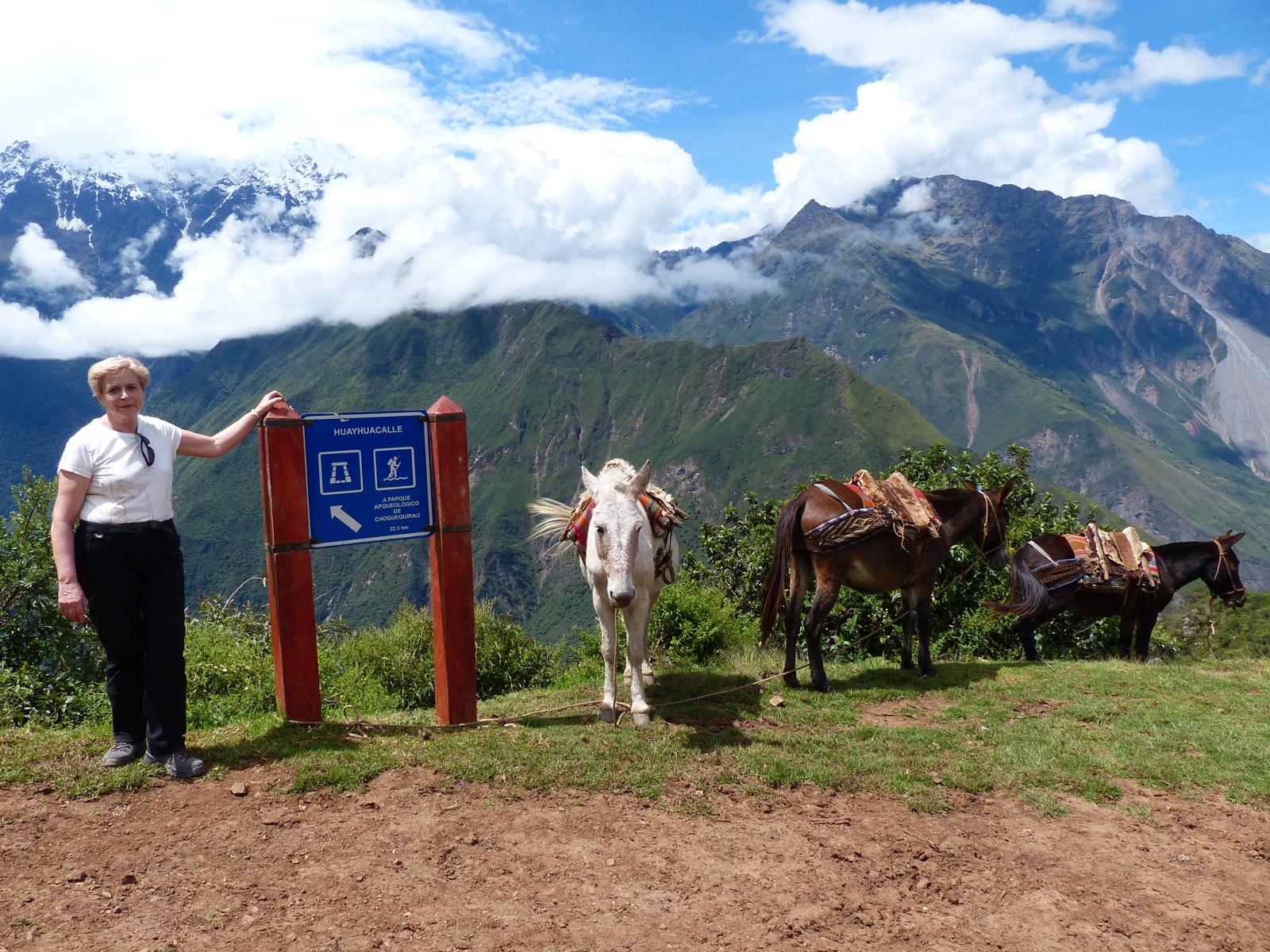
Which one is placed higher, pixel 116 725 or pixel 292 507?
pixel 292 507

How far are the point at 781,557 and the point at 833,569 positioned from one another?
583mm

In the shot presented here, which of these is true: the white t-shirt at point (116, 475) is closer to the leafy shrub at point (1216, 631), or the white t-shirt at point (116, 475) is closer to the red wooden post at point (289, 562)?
the red wooden post at point (289, 562)

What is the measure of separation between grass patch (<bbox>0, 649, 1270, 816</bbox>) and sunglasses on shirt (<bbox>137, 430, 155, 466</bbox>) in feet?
6.71

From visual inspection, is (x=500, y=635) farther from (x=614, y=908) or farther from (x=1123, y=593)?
(x=1123, y=593)

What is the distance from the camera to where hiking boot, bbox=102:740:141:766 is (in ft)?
17.1

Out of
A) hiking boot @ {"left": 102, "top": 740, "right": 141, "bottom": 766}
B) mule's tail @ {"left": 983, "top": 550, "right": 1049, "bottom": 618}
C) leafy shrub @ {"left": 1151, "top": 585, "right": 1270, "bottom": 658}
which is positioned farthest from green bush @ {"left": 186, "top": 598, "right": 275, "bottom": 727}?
leafy shrub @ {"left": 1151, "top": 585, "right": 1270, "bottom": 658}

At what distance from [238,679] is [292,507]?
3066 mm

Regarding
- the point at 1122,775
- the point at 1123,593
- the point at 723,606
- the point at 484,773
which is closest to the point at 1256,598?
the point at 1123,593

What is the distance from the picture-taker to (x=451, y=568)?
262 inches

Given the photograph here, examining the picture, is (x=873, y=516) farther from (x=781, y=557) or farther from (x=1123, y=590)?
(x=1123, y=590)

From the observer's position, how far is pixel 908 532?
873 centimetres

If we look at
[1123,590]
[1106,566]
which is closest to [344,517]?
[1106,566]

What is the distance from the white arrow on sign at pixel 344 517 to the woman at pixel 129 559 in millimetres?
1006

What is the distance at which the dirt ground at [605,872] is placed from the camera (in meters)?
3.82
